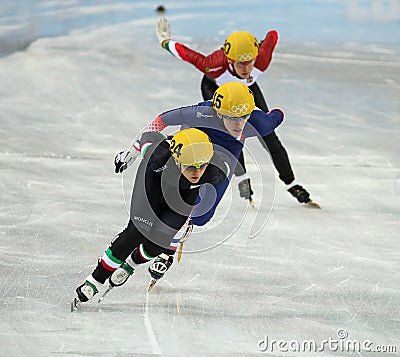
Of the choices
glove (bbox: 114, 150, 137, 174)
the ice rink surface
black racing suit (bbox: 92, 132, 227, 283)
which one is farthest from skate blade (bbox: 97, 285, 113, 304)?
glove (bbox: 114, 150, 137, 174)

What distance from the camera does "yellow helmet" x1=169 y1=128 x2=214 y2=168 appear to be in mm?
3125

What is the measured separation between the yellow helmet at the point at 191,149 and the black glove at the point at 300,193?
167 centimetres

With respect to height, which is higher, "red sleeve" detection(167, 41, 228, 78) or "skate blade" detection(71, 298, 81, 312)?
"red sleeve" detection(167, 41, 228, 78)

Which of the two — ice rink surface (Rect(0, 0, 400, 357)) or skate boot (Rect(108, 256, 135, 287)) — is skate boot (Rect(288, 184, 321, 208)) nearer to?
ice rink surface (Rect(0, 0, 400, 357))

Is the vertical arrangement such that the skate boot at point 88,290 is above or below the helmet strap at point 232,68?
below

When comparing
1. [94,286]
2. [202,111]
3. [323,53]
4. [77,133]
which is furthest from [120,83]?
[94,286]

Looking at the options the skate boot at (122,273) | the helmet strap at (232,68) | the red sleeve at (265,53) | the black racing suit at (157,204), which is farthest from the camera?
the red sleeve at (265,53)

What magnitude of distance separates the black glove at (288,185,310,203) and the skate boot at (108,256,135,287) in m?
1.62

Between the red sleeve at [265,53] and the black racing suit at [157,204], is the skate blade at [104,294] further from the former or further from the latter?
the red sleeve at [265,53]

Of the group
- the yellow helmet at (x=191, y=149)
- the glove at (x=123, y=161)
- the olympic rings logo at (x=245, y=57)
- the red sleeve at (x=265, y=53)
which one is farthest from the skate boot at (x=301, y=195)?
the yellow helmet at (x=191, y=149)

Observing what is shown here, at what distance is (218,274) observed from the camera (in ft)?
→ 12.6

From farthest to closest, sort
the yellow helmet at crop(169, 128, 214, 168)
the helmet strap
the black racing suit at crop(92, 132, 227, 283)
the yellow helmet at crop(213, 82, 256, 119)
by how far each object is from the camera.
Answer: the helmet strap, the yellow helmet at crop(213, 82, 256, 119), the black racing suit at crop(92, 132, 227, 283), the yellow helmet at crop(169, 128, 214, 168)

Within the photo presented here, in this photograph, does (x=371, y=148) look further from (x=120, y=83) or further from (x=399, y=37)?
(x=399, y=37)

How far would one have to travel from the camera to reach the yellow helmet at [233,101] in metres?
3.57
